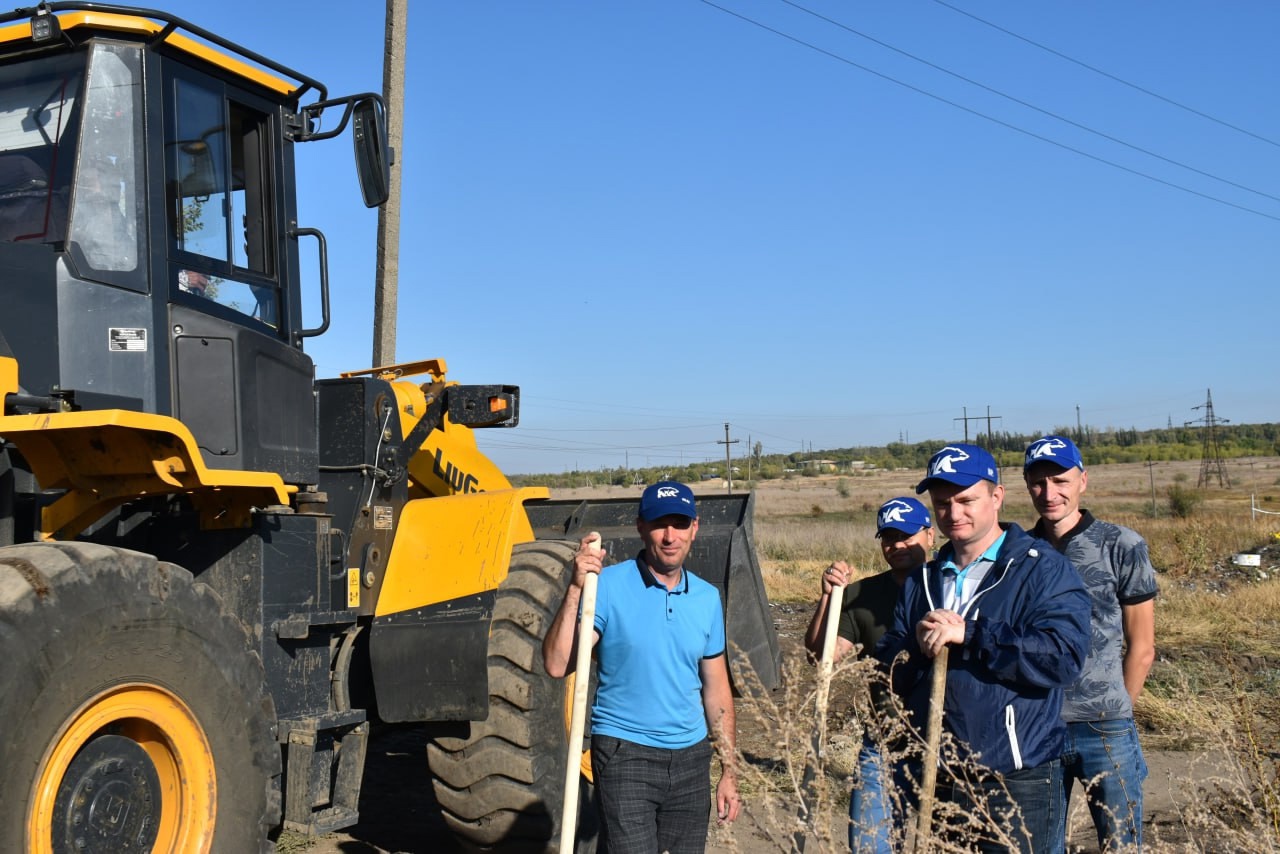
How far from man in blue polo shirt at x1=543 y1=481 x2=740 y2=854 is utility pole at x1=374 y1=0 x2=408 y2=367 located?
6.16m

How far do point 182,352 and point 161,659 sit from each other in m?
1.22

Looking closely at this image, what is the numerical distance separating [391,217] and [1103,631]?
7.29 metres

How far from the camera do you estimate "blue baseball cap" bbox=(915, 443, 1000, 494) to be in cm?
377

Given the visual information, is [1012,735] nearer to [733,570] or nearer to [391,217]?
[733,570]

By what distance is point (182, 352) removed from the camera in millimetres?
4730

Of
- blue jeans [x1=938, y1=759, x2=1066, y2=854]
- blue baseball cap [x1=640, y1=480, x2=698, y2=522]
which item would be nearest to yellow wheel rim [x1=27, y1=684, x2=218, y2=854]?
blue baseball cap [x1=640, y1=480, x2=698, y2=522]

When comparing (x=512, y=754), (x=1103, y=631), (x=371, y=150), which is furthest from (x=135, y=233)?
(x=1103, y=631)

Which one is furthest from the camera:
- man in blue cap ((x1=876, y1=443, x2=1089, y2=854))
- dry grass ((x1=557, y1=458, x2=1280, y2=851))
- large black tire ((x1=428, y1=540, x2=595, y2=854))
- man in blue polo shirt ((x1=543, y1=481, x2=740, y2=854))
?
large black tire ((x1=428, y1=540, x2=595, y2=854))

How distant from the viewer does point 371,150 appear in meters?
5.33

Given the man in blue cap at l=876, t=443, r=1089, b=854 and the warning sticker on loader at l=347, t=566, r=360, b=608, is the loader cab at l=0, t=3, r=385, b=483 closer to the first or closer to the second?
the warning sticker on loader at l=347, t=566, r=360, b=608

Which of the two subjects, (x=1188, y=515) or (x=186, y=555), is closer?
(x=186, y=555)

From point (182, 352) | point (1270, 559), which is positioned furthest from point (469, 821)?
point (1270, 559)

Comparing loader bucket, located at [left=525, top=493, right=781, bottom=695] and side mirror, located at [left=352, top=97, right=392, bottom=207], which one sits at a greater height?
side mirror, located at [left=352, top=97, right=392, bottom=207]

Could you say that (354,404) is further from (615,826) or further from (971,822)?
(971,822)
